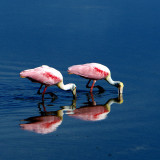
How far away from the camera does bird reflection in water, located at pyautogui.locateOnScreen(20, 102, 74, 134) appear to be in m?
10.6

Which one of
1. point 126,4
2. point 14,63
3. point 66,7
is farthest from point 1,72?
point 126,4

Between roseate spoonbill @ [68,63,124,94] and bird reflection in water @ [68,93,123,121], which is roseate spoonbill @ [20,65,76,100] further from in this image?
bird reflection in water @ [68,93,123,121]

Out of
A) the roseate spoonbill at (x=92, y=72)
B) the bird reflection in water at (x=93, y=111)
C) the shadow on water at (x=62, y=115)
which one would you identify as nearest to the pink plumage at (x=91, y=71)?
the roseate spoonbill at (x=92, y=72)

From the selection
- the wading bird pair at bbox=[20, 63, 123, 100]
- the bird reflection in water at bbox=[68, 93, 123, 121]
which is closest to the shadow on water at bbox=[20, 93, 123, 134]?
the bird reflection in water at bbox=[68, 93, 123, 121]

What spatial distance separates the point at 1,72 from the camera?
15172 mm

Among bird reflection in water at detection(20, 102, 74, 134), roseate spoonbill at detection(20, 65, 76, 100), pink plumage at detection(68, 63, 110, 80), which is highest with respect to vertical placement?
pink plumage at detection(68, 63, 110, 80)

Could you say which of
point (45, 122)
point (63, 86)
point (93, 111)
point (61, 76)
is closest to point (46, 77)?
point (61, 76)

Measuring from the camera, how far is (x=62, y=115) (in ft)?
38.5

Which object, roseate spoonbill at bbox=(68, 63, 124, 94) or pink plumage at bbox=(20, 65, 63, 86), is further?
roseate spoonbill at bbox=(68, 63, 124, 94)

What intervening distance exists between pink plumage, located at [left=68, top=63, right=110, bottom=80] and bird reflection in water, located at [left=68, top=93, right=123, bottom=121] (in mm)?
1347

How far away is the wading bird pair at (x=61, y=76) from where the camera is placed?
1357 cm

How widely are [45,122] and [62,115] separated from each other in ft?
2.38

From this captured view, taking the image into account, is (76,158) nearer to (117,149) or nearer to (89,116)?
(117,149)

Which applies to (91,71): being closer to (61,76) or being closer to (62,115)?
(61,76)
